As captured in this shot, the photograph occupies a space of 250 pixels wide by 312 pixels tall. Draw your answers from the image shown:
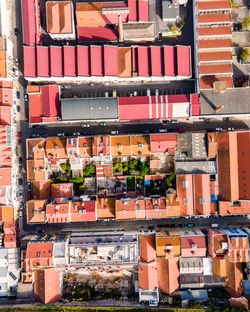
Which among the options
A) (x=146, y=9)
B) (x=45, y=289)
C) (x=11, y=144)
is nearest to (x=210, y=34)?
(x=146, y=9)

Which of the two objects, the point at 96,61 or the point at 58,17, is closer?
the point at 58,17

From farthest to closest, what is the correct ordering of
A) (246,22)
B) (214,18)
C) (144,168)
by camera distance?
(144,168), (246,22), (214,18)

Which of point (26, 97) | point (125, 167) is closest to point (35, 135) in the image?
point (26, 97)

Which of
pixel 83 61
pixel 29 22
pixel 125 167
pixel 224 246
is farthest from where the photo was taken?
pixel 125 167

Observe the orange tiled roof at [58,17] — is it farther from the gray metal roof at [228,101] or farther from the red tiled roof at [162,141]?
the gray metal roof at [228,101]

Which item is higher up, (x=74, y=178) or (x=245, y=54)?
(x=245, y=54)

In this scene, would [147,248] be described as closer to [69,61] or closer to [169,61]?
[169,61]

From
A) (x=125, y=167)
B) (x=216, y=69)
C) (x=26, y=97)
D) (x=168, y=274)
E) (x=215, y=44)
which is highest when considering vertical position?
(x=215, y=44)

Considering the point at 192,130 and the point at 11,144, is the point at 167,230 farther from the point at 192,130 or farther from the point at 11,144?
the point at 11,144

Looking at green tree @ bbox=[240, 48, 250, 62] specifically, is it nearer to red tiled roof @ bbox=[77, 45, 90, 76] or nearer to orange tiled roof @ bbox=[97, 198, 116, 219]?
red tiled roof @ bbox=[77, 45, 90, 76]
